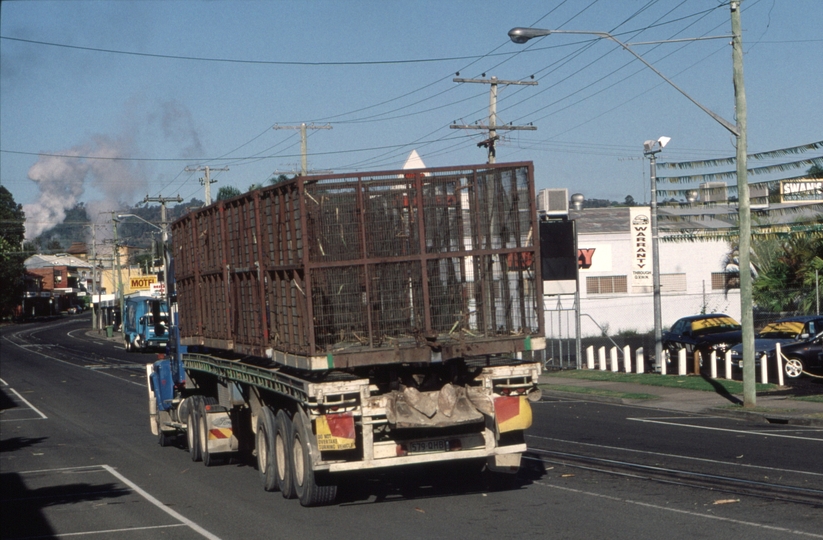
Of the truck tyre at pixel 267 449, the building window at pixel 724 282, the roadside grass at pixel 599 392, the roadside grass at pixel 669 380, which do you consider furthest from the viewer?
the building window at pixel 724 282

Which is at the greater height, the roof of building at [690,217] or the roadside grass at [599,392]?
the roof of building at [690,217]

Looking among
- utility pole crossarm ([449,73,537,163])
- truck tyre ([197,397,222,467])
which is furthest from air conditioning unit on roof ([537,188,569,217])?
truck tyre ([197,397,222,467])

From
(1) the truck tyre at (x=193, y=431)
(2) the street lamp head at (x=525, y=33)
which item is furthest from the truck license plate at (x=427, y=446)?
(2) the street lamp head at (x=525, y=33)

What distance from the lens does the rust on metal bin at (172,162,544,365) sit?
11055 millimetres

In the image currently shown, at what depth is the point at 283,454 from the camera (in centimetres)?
1227

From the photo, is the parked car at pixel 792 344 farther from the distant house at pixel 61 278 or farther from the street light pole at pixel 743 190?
the distant house at pixel 61 278

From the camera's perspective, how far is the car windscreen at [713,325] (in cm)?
3234

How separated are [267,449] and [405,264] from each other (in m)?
3.28

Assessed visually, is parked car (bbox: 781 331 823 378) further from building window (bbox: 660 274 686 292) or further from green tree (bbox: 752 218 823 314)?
building window (bbox: 660 274 686 292)

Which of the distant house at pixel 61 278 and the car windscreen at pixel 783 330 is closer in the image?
the car windscreen at pixel 783 330

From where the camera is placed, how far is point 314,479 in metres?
11.2

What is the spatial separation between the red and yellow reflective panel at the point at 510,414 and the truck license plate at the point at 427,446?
2.12 feet

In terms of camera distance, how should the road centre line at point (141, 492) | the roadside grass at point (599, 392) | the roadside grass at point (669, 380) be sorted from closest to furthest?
the road centre line at point (141, 492) < the roadside grass at point (669, 380) < the roadside grass at point (599, 392)

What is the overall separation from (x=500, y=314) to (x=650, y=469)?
3.17 m
